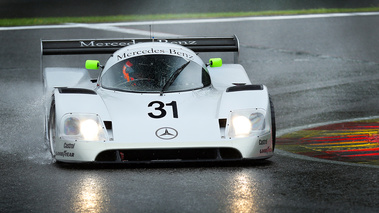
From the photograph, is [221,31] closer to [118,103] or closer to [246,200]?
[118,103]

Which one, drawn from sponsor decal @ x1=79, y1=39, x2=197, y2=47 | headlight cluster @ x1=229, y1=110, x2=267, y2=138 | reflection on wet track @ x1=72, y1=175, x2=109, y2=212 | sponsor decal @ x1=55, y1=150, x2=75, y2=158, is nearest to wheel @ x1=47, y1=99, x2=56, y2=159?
sponsor decal @ x1=55, y1=150, x2=75, y2=158

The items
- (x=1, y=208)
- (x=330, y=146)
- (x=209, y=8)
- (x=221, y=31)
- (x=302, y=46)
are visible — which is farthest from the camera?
(x=209, y=8)

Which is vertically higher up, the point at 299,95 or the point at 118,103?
the point at 118,103

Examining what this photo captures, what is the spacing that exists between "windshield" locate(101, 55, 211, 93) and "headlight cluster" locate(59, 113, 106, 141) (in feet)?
3.01

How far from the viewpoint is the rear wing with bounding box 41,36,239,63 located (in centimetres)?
1015

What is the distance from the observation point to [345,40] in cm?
1677

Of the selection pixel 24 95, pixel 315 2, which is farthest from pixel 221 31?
pixel 24 95

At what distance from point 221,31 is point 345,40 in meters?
2.45

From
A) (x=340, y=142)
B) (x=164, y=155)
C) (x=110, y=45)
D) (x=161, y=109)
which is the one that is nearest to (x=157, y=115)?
(x=161, y=109)

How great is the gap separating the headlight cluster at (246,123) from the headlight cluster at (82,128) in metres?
1.16

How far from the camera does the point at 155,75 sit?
869 centimetres

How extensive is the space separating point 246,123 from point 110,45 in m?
2.89

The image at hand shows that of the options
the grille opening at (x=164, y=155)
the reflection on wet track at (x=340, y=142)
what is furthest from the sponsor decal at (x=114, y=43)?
the grille opening at (x=164, y=155)

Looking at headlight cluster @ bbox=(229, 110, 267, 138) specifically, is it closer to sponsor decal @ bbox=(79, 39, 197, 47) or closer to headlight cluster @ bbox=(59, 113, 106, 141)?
headlight cluster @ bbox=(59, 113, 106, 141)
